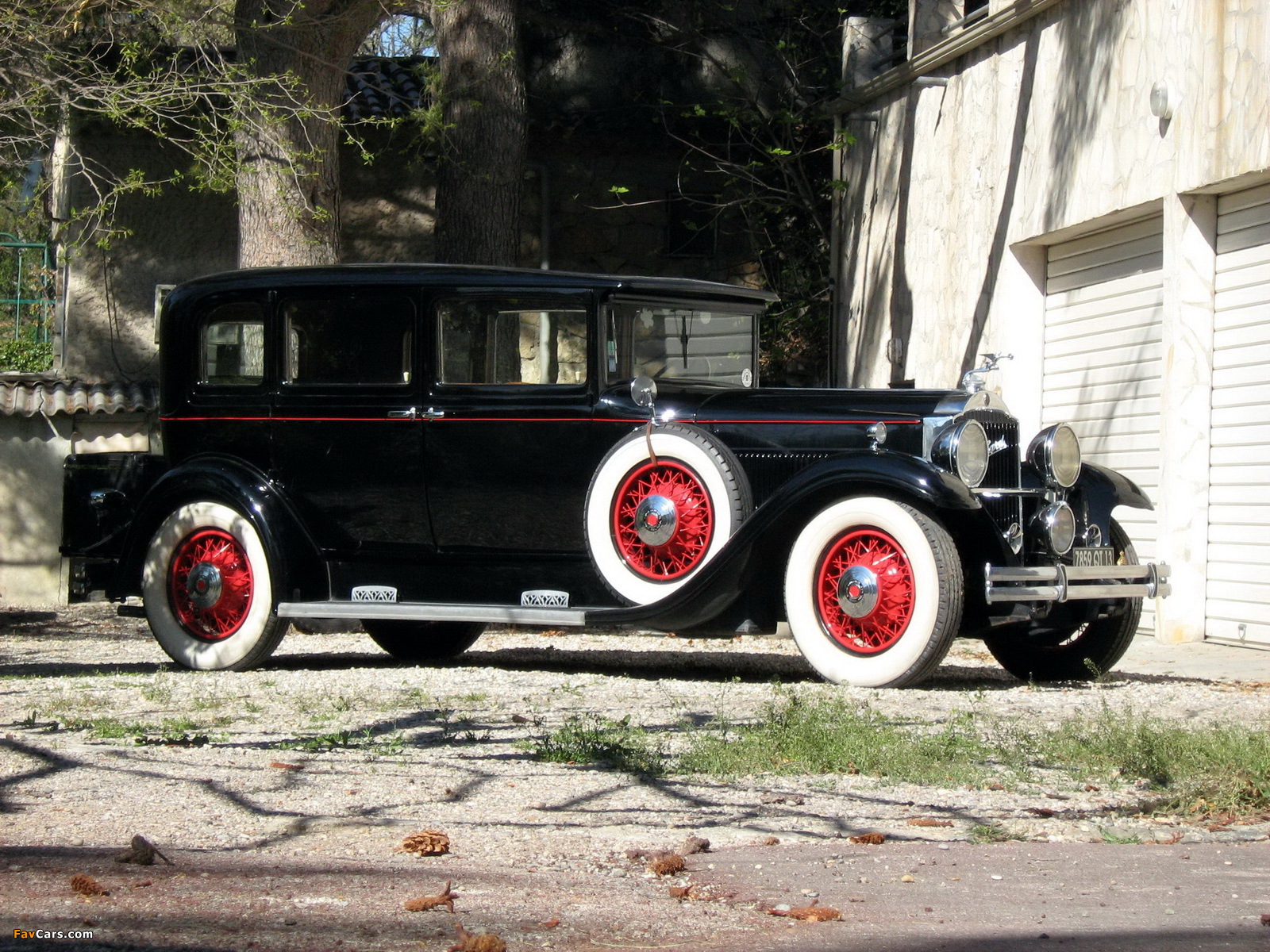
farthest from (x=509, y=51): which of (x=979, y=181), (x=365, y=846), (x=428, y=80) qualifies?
(x=365, y=846)

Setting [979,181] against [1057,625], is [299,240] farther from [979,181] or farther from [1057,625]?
[1057,625]

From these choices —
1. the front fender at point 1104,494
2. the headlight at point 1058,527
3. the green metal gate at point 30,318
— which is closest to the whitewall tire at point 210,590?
the headlight at point 1058,527

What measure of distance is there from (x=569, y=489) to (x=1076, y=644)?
97.4 inches

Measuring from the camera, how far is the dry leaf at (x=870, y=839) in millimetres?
3730

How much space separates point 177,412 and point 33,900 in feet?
17.2

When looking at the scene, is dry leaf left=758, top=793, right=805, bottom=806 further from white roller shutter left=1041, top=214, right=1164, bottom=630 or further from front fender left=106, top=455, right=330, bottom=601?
white roller shutter left=1041, top=214, right=1164, bottom=630

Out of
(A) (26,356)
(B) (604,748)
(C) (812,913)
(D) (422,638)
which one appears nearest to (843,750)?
(B) (604,748)

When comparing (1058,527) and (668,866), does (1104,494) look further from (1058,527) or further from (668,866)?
(668,866)

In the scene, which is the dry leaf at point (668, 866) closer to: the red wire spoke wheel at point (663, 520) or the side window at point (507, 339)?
the red wire spoke wheel at point (663, 520)

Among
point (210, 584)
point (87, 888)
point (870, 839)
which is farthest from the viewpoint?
point (210, 584)

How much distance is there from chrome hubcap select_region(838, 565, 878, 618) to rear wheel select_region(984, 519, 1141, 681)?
104 centimetres

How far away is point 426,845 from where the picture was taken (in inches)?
140

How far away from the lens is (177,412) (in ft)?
26.0

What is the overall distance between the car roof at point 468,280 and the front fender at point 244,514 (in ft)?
3.08
